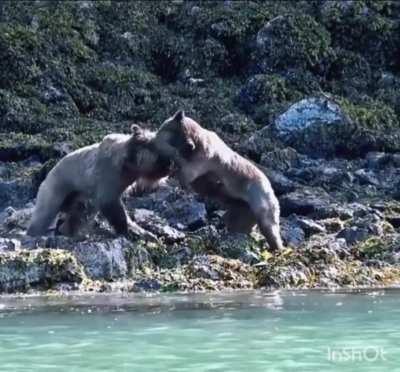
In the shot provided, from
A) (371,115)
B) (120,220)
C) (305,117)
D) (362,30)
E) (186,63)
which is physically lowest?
(120,220)

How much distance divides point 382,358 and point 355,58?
56.8 ft

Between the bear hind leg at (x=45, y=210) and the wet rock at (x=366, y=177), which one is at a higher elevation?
the wet rock at (x=366, y=177)

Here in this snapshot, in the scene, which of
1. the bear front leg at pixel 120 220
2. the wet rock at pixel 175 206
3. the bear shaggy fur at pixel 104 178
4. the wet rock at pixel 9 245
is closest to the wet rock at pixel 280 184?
the wet rock at pixel 175 206

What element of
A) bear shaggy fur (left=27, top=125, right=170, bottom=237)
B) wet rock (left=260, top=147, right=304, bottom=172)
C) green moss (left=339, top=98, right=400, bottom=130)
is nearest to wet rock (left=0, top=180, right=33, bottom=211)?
bear shaggy fur (left=27, top=125, right=170, bottom=237)

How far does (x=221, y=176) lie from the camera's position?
16.0 meters

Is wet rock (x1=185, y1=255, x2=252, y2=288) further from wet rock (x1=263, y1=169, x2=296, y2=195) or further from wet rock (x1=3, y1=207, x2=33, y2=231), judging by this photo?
Result: wet rock (x1=263, y1=169, x2=296, y2=195)

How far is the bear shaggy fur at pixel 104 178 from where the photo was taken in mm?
15523

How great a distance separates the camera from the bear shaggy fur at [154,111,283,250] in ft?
51.0

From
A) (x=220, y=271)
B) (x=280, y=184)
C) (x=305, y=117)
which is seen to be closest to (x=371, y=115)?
(x=305, y=117)

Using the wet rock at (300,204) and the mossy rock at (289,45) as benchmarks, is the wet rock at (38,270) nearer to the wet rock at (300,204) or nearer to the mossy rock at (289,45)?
the wet rock at (300,204)

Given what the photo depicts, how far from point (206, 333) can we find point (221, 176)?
18.6 ft

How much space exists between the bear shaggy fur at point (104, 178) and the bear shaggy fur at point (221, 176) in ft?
0.75

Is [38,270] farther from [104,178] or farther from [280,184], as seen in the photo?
[280,184]

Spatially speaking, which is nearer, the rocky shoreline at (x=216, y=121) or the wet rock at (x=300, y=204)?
A: the rocky shoreline at (x=216, y=121)
